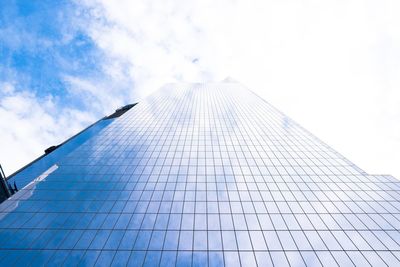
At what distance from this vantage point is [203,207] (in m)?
22.2

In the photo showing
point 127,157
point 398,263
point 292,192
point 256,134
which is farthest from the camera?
point 256,134

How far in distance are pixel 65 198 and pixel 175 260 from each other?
53.0ft

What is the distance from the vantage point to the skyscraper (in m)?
17.5

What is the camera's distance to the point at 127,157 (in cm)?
3262

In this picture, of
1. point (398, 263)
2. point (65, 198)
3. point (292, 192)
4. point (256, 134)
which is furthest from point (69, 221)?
point (256, 134)

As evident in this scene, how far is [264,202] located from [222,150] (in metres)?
13.0

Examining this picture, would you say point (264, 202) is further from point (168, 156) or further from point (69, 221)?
point (69, 221)

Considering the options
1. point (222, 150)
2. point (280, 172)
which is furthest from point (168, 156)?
point (280, 172)

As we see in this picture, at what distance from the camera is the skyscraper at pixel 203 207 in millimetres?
17531

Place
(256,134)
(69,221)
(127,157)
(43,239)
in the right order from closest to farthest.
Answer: (43,239) → (69,221) → (127,157) → (256,134)

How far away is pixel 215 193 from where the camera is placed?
24.2 meters

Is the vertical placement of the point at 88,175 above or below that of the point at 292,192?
above

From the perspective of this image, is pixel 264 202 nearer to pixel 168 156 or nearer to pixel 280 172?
pixel 280 172

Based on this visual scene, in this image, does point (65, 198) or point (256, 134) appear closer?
point (65, 198)
